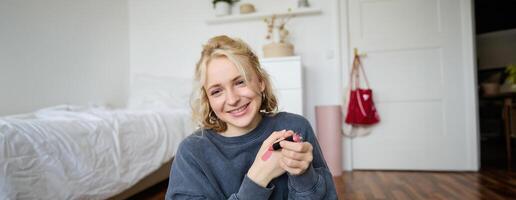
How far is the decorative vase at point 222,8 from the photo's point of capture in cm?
280

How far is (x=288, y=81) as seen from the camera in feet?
7.92

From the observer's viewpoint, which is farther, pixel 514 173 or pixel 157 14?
pixel 157 14

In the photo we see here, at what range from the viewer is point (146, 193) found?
1.99 metres

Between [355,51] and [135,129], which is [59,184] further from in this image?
[355,51]

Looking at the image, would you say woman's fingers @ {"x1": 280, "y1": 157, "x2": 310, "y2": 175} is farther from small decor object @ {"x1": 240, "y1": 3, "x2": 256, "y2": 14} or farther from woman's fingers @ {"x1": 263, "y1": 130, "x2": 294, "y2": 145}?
small decor object @ {"x1": 240, "y1": 3, "x2": 256, "y2": 14}

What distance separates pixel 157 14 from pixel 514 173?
3.31 m

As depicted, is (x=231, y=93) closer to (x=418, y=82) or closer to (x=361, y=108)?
(x=361, y=108)

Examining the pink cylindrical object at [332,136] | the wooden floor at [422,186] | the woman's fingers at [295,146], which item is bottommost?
the wooden floor at [422,186]

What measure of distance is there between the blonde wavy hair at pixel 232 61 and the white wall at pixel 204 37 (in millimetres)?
1935

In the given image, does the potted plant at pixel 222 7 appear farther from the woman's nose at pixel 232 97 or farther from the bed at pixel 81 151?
the woman's nose at pixel 232 97

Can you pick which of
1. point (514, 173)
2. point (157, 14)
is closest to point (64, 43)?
point (157, 14)

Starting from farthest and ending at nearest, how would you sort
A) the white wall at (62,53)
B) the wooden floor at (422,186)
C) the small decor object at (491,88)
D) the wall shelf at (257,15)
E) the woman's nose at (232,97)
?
the small decor object at (491,88) → the wall shelf at (257,15) → the white wall at (62,53) → the wooden floor at (422,186) → the woman's nose at (232,97)

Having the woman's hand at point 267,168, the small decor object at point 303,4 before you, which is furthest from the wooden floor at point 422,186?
the small decor object at point 303,4

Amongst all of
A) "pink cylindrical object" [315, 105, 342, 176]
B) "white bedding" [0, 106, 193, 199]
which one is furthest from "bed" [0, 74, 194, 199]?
"pink cylindrical object" [315, 105, 342, 176]
